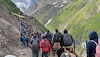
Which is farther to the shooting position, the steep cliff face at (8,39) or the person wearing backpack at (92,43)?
the steep cliff face at (8,39)

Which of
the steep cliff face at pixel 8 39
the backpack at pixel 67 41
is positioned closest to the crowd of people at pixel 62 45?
the backpack at pixel 67 41

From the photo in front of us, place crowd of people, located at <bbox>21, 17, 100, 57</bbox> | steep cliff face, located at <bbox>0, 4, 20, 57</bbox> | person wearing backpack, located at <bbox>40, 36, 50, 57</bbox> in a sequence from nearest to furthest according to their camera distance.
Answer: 1. crowd of people, located at <bbox>21, 17, 100, 57</bbox>
2. person wearing backpack, located at <bbox>40, 36, 50, 57</bbox>
3. steep cliff face, located at <bbox>0, 4, 20, 57</bbox>

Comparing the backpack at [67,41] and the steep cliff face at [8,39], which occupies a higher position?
the steep cliff face at [8,39]

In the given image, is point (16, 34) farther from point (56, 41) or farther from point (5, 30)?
point (56, 41)

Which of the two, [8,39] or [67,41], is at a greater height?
[8,39]

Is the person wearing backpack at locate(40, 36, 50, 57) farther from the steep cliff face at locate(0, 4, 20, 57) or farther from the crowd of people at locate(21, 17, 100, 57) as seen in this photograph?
the steep cliff face at locate(0, 4, 20, 57)

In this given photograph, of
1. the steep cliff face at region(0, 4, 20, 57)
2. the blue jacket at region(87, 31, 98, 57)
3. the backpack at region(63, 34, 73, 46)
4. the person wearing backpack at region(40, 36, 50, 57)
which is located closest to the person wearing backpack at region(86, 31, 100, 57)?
the blue jacket at region(87, 31, 98, 57)

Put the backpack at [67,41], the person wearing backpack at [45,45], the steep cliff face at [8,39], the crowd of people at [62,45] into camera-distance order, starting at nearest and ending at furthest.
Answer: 1. the crowd of people at [62,45]
2. the backpack at [67,41]
3. the person wearing backpack at [45,45]
4. the steep cliff face at [8,39]

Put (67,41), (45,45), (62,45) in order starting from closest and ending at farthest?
(67,41)
(62,45)
(45,45)

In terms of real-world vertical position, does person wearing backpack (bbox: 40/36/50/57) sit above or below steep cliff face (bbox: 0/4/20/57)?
below

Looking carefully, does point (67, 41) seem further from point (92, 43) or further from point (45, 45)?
point (92, 43)

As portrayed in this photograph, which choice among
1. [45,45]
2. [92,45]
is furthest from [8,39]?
[92,45]

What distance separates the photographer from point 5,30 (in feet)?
124

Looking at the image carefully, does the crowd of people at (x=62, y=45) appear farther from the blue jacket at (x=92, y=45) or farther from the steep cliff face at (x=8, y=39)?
the steep cliff face at (x=8, y=39)
